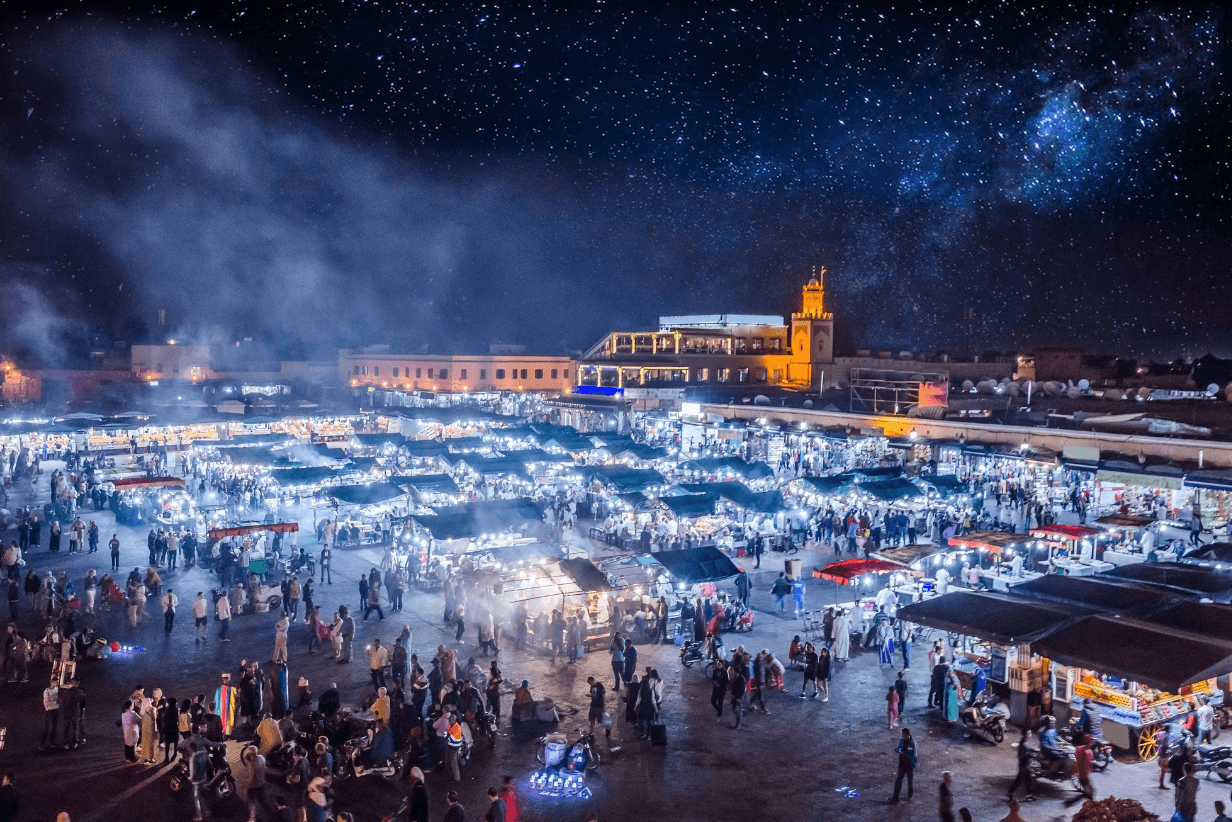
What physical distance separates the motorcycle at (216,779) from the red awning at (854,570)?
9621 millimetres

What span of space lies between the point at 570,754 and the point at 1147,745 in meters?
6.42

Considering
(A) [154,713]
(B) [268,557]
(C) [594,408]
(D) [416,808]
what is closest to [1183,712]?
(D) [416,808]

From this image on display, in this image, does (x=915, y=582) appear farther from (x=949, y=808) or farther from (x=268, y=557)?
(x=268, y=557)

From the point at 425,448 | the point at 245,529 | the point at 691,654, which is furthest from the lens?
the point at 425,448

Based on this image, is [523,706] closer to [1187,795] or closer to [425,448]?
[1187,795]

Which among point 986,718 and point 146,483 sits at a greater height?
point 146,483

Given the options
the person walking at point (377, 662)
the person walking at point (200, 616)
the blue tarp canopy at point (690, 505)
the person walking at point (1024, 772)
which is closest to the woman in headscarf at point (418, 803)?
the person walking at point (377, 662)

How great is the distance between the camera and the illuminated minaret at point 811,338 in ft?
217

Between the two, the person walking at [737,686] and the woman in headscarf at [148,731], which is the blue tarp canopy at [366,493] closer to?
the woman in headscarf at [148,731]

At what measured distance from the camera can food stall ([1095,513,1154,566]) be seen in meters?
18.1

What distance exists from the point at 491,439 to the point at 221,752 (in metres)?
24.1

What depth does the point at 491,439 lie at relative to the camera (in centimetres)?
3275

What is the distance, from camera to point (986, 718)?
10.2m

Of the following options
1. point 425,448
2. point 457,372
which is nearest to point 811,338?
point 457,372
